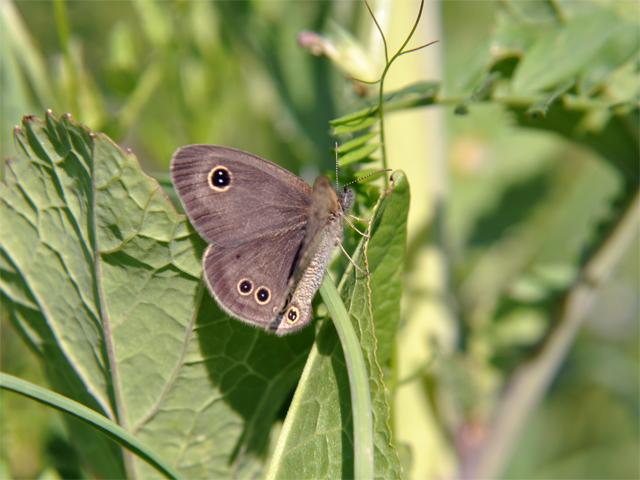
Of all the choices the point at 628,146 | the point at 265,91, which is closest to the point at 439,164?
the point at 628,146

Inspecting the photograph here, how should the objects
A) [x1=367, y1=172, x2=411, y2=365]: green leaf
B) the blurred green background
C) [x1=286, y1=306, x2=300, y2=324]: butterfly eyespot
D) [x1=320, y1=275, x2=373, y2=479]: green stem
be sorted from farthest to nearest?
the blurred green background → [x1=286, y1=306, x2=300, y2=324]: butterfly eyespot → [x1=367, y1=172, x2=411, y2=365]: green leaf → [x1=320, y1=275, x2=373, y2=479]: green stem

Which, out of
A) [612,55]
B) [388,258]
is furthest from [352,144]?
[612,55]

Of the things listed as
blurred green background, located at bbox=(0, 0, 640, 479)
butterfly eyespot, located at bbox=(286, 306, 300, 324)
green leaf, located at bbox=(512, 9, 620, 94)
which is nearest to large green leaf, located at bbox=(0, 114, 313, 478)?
butterfly eyespot, located at bbox=(286, 306, 300, 324)

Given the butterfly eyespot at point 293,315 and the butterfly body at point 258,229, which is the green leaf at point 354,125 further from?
the butterfly eyespot at point 293,315

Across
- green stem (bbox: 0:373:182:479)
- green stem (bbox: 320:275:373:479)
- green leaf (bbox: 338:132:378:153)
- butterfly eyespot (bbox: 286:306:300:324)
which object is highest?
green leaf (bbox: 338:132:378:153)

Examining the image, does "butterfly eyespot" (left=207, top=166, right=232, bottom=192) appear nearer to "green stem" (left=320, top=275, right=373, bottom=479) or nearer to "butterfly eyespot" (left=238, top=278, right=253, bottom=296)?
"butterfly eyespot" (left=238, top=278, right=253, bottom=296)

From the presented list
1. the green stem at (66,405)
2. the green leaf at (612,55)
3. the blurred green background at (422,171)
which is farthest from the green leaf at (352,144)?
the green stem at (66,405)
